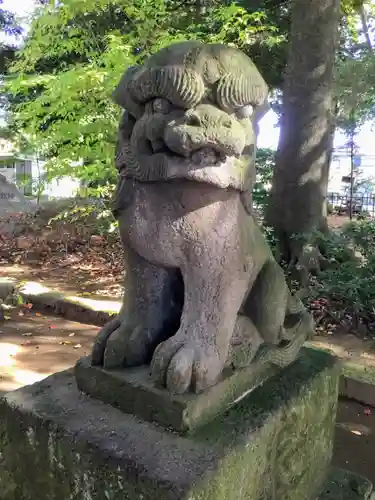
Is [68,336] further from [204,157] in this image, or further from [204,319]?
[204,157]

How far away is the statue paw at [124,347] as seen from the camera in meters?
1.41

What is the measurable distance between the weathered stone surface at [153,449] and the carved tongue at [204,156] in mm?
687

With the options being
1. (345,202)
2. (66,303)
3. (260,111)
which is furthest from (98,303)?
(345,202)

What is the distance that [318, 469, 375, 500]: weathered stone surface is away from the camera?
167cm

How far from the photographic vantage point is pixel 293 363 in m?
1.70

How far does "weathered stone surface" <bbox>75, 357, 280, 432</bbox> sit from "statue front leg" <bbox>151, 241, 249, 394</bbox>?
3cm

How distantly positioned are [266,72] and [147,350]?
571 centimetres

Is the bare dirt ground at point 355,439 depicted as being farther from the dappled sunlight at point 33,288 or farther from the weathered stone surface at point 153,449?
the dappled sunlight at point 33,288

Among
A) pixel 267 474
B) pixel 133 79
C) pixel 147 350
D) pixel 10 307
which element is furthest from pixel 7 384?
pixel 133 79

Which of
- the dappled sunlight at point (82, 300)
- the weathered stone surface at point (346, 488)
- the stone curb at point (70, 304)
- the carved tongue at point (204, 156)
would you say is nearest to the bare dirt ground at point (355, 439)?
the stone curb at point (70, 304)

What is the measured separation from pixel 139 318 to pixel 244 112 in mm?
664

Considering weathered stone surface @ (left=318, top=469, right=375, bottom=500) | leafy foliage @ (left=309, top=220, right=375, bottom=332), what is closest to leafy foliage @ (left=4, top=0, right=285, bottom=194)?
leafy foliage @ (left=309, top=220, right=375, bottom=332)

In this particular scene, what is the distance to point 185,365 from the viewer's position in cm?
124

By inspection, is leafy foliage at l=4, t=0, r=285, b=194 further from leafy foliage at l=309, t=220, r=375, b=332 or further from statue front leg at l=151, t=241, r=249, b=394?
statue front leg at l=151, t=241, r=249, b=394
